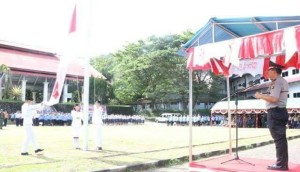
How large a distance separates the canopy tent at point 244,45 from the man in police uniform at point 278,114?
1.59 feet

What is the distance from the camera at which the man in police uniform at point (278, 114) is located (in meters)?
7.05

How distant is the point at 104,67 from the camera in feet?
243

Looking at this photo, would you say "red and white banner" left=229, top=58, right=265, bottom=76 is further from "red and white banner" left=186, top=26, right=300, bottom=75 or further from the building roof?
Answer: the building roof

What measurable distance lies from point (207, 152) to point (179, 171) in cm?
325

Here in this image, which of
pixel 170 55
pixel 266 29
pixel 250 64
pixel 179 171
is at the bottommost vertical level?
pixel 179 171

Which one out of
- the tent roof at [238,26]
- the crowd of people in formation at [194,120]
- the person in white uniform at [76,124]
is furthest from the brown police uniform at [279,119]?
the crowd of people in formation at [194,120]

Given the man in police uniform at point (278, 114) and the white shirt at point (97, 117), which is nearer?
the man in police uniform at point (278, 114)

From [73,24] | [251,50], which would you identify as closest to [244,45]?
[251,50]

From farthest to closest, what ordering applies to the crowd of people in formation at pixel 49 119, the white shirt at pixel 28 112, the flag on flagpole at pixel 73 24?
the crowd of people in formation at pixel 49 119, the flag on flagpole at pixel 73 24, the white shirt at pixel 28 112

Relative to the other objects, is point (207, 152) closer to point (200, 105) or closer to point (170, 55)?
point (170, 55)

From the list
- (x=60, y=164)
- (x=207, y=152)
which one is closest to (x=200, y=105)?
(x=207, y=152)

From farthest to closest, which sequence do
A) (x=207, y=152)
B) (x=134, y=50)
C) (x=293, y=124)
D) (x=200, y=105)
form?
1. (x=200, y=105)
2. (x=134, y=50)
3. (x=293, y=124)
4. (x=207, y=152)

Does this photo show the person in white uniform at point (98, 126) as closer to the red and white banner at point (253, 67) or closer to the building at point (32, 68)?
the red and white banner at point (253, 67)

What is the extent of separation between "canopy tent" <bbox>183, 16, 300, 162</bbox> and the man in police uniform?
0.49 meters
